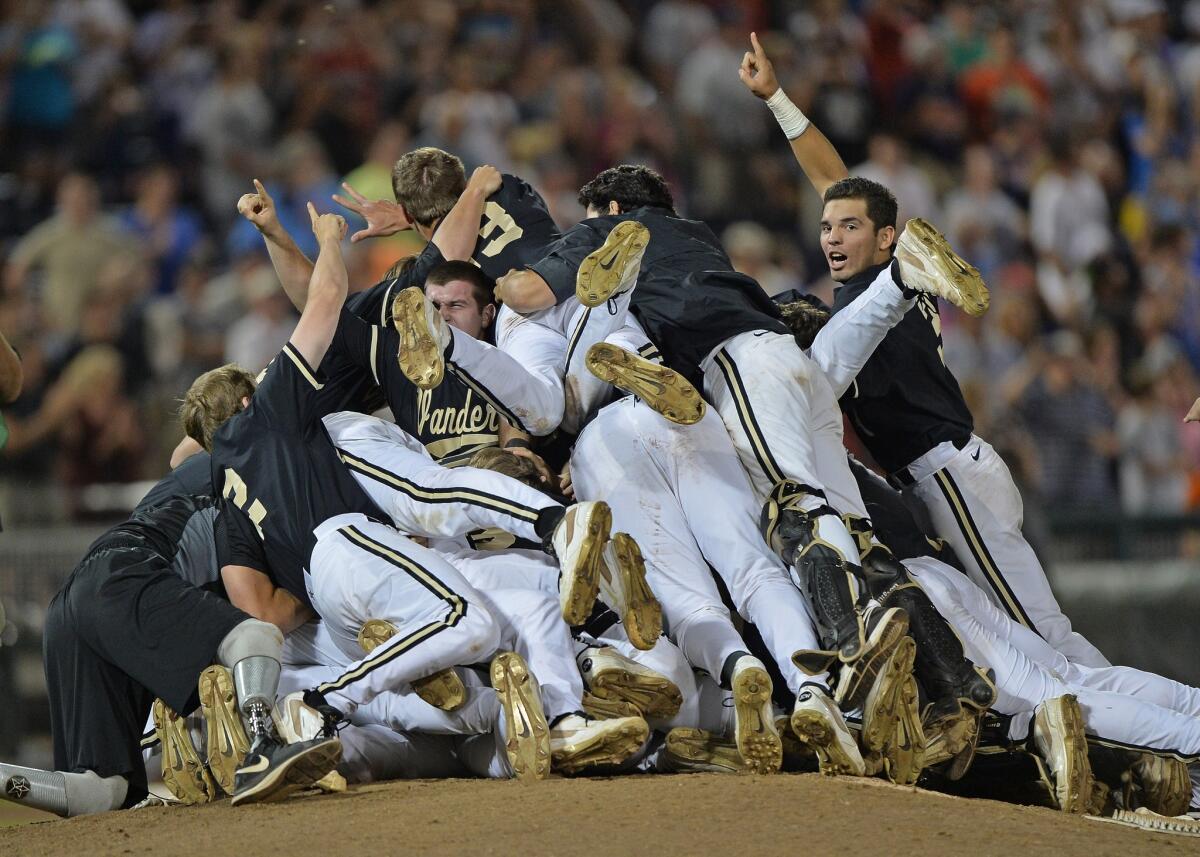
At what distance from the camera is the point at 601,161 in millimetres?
10773

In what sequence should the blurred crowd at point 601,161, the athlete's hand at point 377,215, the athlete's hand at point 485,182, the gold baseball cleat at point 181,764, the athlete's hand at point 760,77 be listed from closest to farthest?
the gold baseball cleat at point 181,764 → the athlete's hand at point 485,182 → the athlete's hand at point 377,215 → the athlete's hand at point 760,77 → the blurred crowd at point 601,161

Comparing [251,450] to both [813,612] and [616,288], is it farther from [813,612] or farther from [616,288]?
[813,612]

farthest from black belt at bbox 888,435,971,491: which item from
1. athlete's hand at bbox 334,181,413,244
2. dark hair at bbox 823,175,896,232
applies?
athlete's hand at bbox 334,181,413,244

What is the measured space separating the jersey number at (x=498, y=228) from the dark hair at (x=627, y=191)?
14.3 inches

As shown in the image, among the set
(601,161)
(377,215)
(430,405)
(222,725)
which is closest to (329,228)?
(430,405)

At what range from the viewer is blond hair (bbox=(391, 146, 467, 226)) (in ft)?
19.7

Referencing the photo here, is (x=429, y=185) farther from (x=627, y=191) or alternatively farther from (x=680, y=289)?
(x=680, y=289)

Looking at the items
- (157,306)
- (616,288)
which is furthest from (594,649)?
(157,306)

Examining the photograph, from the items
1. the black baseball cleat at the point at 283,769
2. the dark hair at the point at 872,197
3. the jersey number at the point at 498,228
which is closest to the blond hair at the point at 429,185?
the jersey number at the point at 498,228

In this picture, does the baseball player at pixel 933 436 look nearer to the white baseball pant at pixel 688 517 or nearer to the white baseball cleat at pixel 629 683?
the white baseball pant at pixel 688 517

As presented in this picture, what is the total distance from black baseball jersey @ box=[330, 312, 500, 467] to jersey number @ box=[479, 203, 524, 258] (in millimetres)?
784

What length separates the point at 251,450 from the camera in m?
5.06

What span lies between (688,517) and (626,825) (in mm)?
1382

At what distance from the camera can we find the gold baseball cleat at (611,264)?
4762mm
